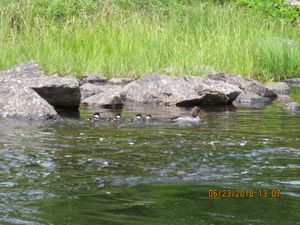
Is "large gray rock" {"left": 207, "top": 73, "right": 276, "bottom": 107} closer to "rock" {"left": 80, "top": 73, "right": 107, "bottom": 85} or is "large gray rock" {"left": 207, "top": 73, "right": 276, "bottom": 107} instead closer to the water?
"rock" {"left": 80, "top": 73, "right": 107, "bottom": 85}

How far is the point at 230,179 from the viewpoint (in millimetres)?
Result: 7125

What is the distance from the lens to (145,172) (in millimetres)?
7453

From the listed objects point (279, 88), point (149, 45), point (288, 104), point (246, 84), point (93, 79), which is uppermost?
point (149, 45)

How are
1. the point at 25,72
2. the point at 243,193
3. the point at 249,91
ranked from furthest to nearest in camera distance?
1. the point at 249,91
2. the point at 25,72
3. the point at 243,193

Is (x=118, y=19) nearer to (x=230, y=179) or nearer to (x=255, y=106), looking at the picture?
(x=255, y=106)

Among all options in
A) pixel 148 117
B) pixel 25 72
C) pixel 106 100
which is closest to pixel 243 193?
pixel 148 117

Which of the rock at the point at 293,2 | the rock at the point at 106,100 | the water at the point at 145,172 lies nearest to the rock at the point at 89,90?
the rock at the point at 106,100

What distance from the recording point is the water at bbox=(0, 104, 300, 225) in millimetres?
5984

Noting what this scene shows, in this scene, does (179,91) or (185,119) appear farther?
(179,91)

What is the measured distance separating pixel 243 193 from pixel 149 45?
1153 cm

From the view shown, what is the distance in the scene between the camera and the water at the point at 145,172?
5984mm

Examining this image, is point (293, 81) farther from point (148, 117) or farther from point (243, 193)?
point (243, 193)

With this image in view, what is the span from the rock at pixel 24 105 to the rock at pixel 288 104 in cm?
442

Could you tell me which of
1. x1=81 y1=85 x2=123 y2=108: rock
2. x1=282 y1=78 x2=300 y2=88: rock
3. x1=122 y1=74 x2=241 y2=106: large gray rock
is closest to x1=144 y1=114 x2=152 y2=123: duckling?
x1=81 y1=85 x2=123 y2=108: rock
